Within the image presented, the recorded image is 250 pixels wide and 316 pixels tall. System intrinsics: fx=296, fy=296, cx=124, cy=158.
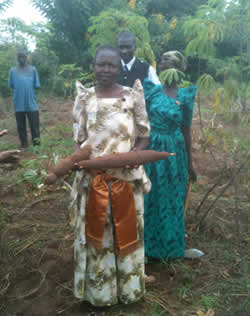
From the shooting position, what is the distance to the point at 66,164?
5.20ft

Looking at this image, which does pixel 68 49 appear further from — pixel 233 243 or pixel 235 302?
pixel 235 302

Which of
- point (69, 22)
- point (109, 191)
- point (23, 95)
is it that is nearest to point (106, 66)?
point (109, 191)

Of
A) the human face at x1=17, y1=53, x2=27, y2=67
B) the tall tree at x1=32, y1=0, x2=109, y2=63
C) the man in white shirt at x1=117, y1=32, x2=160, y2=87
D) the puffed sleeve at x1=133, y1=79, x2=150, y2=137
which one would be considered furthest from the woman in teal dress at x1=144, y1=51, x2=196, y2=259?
the tall tree at x1=32, y1=0, x2=109, y2=63

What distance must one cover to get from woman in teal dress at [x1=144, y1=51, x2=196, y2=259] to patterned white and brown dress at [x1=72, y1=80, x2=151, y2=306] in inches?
18.5

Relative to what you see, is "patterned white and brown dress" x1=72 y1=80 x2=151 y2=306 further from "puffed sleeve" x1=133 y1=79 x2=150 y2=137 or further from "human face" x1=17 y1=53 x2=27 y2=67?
"human face" x1=17 y1=53 x2=27 y2=67

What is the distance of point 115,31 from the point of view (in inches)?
159

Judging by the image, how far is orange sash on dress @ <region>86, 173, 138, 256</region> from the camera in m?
1.76

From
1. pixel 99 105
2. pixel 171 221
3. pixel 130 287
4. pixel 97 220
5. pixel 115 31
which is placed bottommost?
pixel 130 287

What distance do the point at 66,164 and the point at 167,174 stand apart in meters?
1.08

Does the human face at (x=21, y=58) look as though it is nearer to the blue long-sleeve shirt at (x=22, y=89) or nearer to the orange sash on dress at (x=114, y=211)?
the blue long-sleeve shirt at (x=22, y=89)

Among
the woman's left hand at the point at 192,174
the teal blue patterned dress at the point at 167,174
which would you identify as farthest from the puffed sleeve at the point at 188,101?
the woman's left hand at the point at 192,174

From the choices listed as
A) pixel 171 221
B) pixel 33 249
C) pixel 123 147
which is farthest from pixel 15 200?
pixel 123 147

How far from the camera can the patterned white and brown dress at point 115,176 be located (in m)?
1.80

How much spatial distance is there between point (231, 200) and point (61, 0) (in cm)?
769
